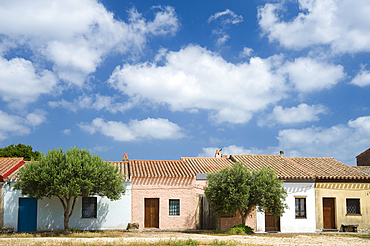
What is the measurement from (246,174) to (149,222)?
7.31 m

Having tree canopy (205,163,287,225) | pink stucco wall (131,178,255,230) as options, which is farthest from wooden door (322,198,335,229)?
pink stucco wall (131,178,255,230)

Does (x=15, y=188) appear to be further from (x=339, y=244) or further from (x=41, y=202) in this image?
(x=339, y=244)

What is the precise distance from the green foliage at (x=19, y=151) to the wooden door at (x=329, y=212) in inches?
1158

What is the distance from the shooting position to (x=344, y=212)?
82.8 ft

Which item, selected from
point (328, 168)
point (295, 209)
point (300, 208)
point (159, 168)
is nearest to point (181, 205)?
point (159, 168)

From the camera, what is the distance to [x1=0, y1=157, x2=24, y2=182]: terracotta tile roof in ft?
74.6

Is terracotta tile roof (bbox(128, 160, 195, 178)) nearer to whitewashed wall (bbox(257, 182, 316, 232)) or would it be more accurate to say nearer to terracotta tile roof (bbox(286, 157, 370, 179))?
whitewashed wall (bbox(257, 182, 316, 232))

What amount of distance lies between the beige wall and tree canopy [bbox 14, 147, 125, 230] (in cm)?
1364

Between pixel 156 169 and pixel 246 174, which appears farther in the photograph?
pixel 156 169

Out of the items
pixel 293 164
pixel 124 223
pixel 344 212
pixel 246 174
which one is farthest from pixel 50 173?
pixel 344 212

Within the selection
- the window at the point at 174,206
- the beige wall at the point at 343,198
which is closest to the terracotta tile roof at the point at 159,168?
the window at the point at 174,206

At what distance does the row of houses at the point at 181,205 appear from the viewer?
23.1m

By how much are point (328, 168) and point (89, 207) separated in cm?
1741

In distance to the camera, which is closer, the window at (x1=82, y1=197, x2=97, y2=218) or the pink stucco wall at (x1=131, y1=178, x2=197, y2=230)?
the window at (x1=82, y1=197, x2=97, y2=218)
